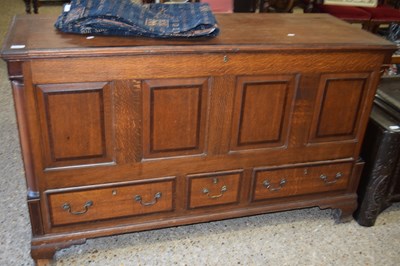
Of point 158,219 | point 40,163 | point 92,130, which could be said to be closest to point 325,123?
point 158,219

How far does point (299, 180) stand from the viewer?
173 cm

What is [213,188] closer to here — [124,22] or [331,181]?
[331,181]

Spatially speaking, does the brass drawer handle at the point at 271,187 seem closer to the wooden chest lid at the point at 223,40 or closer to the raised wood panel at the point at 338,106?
the raised wood panel at the point at 338,106

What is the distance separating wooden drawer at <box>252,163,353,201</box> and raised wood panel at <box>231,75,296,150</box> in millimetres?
136

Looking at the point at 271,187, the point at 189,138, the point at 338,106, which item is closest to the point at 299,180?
the point at 271,187

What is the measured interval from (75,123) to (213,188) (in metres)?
0.56

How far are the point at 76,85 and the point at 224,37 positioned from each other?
51 cm

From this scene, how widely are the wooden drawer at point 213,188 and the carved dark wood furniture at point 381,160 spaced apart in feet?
1.84

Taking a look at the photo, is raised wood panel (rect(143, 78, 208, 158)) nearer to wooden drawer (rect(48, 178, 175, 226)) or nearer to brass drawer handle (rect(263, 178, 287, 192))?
wooden drawer (rect(48, 178, 175, 226))

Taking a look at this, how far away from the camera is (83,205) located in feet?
4.91

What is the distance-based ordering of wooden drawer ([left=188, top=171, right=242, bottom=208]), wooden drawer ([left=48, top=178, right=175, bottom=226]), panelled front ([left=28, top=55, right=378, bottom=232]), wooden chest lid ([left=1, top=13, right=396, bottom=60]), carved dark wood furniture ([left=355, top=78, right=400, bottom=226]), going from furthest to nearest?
carved dark wood furniture ([left=355, top=78, right=400, bottom=226]), wooden drawer ([left=188, top=171, right=242, bottom=208]), wooden drawer ([left=48, top=178, right=175, bottom=226]), panelled front ([left=28, top=55, right=378, bottom=232]), wooden chest lid ([left=1, top=13, right=396, bottom=60])

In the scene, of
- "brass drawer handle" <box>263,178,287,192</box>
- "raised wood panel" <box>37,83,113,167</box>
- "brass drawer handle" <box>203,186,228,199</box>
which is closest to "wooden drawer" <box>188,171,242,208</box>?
"brass drawer handle" <box>203,186,228,199</box>

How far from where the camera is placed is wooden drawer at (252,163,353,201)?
1677 mm

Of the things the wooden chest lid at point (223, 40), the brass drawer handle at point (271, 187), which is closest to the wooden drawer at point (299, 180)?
the brass drawer handle at point (271, 187)
